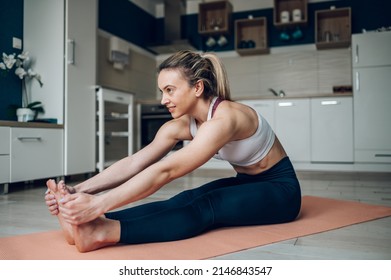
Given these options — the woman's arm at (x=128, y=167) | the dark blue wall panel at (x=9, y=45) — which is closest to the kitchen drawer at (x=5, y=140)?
the dark blue wall panel at (x=9, y=45)

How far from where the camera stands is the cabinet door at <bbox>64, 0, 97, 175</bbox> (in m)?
3.37

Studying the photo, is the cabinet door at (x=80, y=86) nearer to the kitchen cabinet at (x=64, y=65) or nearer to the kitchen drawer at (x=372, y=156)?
the kitchen cabinet at (x=64, y=65)

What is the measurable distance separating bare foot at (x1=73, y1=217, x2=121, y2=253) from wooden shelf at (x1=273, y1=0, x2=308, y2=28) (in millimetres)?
4328

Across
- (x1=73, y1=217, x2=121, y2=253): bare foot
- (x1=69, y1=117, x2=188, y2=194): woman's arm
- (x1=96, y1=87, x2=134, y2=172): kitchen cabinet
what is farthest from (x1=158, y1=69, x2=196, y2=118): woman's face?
(x1=96, y1=87, x2=134, y2=172): kitchen cabinet

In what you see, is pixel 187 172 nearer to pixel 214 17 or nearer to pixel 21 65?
pixel 21 65

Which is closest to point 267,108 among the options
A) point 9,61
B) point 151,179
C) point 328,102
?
point 328,102

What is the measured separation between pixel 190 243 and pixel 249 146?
0.43 m

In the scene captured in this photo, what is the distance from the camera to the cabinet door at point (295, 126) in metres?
4.46

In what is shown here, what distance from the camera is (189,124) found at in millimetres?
1580

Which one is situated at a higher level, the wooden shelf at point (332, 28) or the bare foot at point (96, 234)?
the wooden shelf at point (332, 28)

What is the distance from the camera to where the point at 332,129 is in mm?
4387

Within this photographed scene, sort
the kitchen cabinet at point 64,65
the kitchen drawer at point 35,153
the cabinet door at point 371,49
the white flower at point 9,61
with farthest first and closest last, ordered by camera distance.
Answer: the cabinet door at point 371,49
the kitchen cabinet at point 64,65
the white flower at point 9,61
the kitchen drawer at point 35,153

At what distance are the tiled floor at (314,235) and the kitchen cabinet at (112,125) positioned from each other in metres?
0.83
